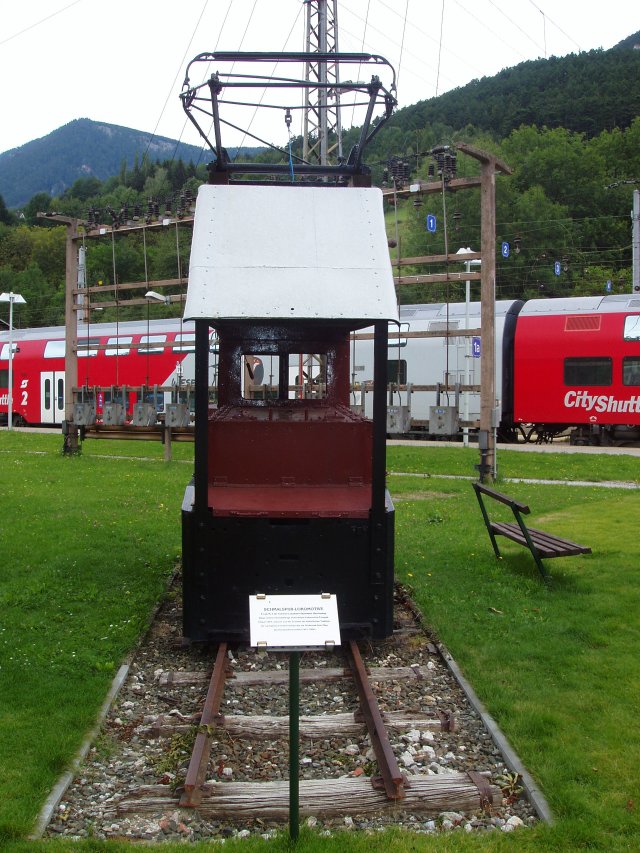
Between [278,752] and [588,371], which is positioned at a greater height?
[588,371]

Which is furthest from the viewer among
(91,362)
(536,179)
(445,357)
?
(536,179)

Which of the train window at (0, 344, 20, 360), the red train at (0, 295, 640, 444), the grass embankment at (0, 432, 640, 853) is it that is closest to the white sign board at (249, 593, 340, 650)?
the grass embankment at (0, 432, 640, 853)

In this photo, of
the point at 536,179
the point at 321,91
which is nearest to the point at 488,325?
the point at 321,91

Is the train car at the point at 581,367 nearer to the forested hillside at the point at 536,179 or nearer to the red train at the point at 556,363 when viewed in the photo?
the red train at the point at 556,363

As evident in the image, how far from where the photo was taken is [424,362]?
88.4 feet

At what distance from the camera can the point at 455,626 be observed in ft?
23.3

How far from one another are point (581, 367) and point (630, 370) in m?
1.34

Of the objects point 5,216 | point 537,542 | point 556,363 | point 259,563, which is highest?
point 5,216

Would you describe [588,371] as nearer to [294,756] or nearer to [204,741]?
[204,741]

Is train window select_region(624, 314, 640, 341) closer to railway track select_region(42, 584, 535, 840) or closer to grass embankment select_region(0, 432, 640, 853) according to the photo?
grass embankment select_region(0, 432, 640, 853)

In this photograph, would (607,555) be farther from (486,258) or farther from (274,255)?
(486,258)

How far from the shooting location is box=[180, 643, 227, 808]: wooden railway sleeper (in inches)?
164

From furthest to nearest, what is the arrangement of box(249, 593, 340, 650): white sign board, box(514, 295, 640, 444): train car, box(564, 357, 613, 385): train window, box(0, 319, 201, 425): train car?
1. box(0, 319, 201, 425): train car
2. box(564, 357, 613, 385): train window
3. box(514, 295, 640, 444): train car
4. box(249, 593, 340, 650): white sign board

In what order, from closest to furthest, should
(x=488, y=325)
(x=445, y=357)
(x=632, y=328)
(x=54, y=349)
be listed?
A: 1. (x=488, y=325)
2. (x=632, y=328)
3. (x=445, y=357)
4. (x=54, y=349)
